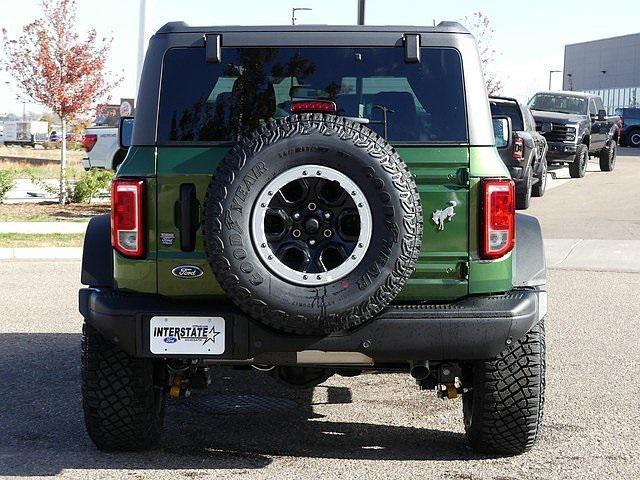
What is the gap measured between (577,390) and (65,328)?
13.3ft

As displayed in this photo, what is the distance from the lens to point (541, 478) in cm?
511

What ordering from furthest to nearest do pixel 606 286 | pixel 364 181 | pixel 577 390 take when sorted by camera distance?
pixel 606 286 → pixel 577 390 → pixel 364 181

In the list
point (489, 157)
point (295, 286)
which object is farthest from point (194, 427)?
point (489, 157)

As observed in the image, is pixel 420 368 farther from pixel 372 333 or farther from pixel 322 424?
pixel 322 424

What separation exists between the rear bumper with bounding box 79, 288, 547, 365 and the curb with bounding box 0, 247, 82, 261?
884 cm

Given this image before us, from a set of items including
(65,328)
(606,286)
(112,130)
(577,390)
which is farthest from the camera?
(112,130)

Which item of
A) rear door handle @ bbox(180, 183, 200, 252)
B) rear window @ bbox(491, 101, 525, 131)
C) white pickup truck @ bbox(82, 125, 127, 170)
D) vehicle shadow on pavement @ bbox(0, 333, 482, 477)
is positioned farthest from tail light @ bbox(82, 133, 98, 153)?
rear door handle @ bbox(180, 183, 200, 252)

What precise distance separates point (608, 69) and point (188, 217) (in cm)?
8843

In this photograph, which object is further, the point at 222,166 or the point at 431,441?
the point at 431,441

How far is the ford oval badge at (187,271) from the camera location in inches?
198

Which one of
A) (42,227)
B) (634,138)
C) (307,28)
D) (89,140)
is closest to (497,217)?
(307,28)

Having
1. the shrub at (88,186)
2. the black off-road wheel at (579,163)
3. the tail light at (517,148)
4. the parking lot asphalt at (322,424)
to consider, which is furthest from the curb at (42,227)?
the black off-road wheel at (579,163)

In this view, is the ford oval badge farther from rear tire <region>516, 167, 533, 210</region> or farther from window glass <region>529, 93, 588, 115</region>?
window glass <region>529, 93, 588, 115</region>

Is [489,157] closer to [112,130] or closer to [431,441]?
[431,441]
